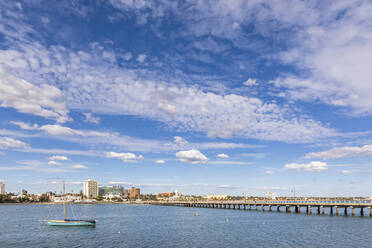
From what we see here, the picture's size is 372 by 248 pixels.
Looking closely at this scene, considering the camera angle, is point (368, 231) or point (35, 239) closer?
point (35, 239)

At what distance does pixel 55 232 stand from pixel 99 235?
1530 centimetres

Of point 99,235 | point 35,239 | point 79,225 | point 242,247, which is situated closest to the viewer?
point 242,247

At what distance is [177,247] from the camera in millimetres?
56656

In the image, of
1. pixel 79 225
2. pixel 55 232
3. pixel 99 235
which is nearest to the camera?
pixel 99 235

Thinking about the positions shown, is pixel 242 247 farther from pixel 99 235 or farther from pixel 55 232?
pixel 55 232

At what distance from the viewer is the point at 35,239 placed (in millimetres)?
68938

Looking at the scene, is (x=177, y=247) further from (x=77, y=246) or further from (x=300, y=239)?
(x=300, y=239)

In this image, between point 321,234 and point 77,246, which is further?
point 321,234

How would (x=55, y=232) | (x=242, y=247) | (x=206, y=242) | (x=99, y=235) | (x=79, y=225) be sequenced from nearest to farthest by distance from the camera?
(x=242, y=247) < (x=206, y=242) < (x=99, y=235) < (x=55, y=232) < (x=79, y=225)

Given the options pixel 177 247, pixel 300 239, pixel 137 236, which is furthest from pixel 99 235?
pixel 300 239

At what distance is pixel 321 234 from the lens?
72.6 m

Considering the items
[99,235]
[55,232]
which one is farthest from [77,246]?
[55,232]

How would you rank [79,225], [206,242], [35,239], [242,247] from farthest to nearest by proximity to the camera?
[79,225]
[35,239]
[206,242]
[242,247]

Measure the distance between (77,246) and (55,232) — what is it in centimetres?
2548
